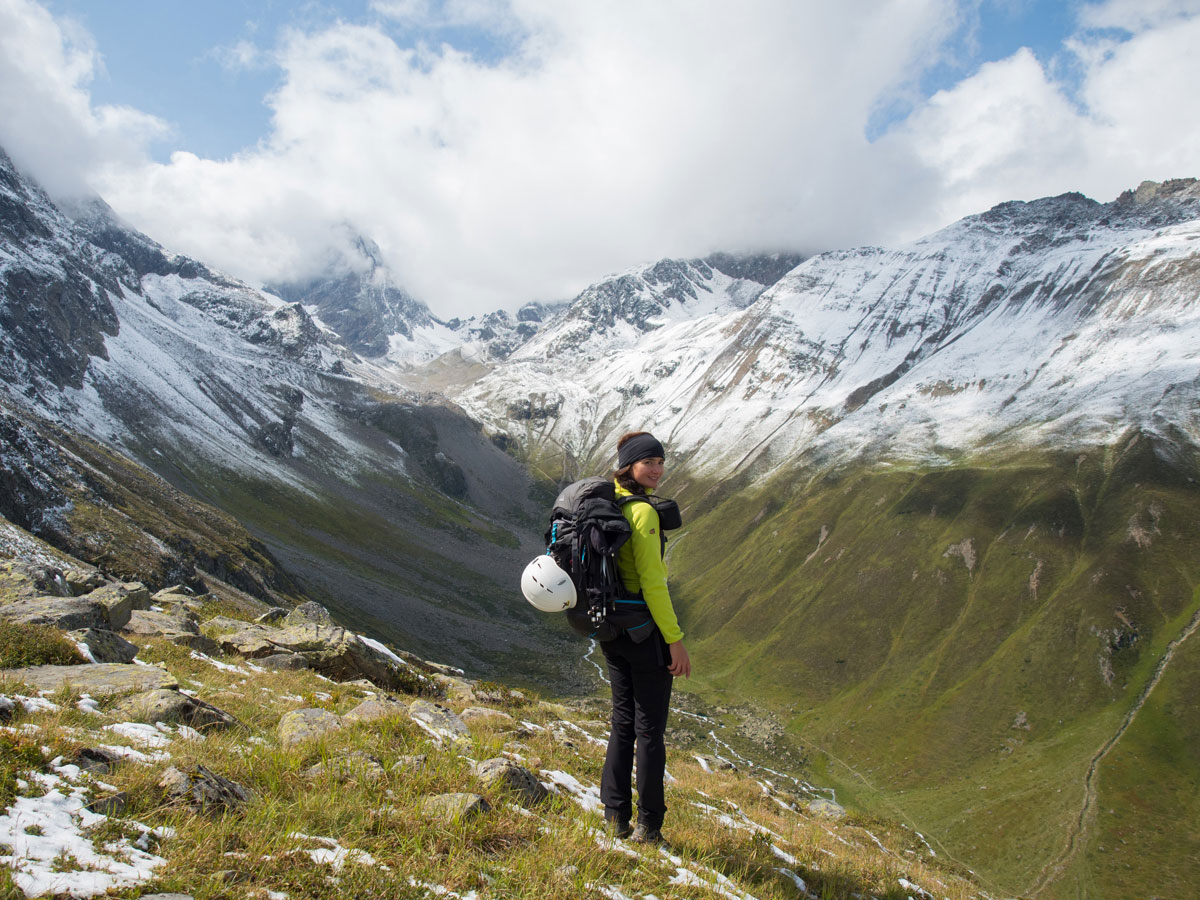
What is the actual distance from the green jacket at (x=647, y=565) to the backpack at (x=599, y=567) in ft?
0.47

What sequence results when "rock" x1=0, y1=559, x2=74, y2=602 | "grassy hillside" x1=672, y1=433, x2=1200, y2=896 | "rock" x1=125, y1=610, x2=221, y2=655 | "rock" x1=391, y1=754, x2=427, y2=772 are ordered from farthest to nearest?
1. "grassy hillside" x1=672, y1=433, x2=1200, y2=896
2. "rock" x1=125, y1=610, x2=221, y2=655
3. "rock" x1=0, y1=559, x2=74, y2=602
4. "rock" x1=391, y1=754, x2=427, y2=772

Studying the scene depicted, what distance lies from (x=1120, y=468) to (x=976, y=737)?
3432 inches

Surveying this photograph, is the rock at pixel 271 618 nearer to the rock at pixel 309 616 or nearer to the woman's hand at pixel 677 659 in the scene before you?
the rock at pixel 309 616

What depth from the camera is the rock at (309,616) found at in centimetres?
2188

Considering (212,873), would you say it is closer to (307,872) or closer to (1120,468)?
(307,872)

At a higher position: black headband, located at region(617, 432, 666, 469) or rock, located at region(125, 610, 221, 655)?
black headband, located at region(617, 432, 666, 469)

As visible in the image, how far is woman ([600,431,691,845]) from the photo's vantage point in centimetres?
812

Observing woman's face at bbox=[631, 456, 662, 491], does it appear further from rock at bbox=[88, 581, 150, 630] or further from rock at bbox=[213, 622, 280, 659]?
rock at bbox=[88, 581, 150, 630]

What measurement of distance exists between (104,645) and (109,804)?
950 centimetres

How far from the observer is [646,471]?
885 centimetres

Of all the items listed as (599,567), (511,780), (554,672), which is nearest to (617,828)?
(511,780)

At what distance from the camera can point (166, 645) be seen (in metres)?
15.9

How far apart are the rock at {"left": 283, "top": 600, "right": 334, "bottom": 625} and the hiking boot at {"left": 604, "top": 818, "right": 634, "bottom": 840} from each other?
16755 millimetres

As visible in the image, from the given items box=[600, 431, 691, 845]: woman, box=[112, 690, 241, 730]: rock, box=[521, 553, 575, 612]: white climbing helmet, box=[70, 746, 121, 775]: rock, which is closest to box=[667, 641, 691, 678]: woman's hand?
box=[600, 431, 691, 845]: woman
